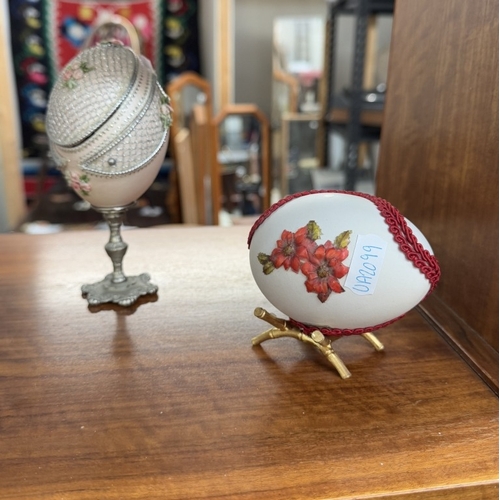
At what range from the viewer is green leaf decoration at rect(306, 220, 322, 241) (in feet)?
1.56

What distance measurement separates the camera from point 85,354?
558 mm

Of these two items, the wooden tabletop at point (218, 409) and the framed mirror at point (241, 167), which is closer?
the wooden tabletop at point (218, 409)

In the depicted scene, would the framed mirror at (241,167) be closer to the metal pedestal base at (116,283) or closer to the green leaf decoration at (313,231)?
the metal pedestal base at (116,283)

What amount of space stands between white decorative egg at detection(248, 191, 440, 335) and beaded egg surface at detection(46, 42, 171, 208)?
0.18 m

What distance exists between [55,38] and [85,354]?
268cm

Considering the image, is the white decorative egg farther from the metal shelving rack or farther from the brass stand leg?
the metal shelving rack

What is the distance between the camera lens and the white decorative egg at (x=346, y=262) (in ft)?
1.54

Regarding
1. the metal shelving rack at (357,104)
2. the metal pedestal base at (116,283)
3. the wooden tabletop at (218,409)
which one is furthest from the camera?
the metal shelving rack at (357,104)

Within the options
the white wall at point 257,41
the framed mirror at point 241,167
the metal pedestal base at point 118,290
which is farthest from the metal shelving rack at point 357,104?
the metal pedestal base at point 118,290

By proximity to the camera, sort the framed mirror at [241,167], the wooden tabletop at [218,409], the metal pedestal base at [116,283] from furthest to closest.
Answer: the framed mirror at [241,167] → the metal pedestal base at [116,283] → the wooden tabletop at [218,409]

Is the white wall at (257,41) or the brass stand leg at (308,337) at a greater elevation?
the white wall at (257,41)

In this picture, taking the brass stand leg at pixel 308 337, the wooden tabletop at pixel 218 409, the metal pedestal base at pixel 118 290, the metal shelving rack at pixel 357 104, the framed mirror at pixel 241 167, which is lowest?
the framed mirror at pixel 241 167

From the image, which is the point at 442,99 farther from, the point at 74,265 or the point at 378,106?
the point at 378,106

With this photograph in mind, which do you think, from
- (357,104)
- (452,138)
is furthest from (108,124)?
(357,104)
